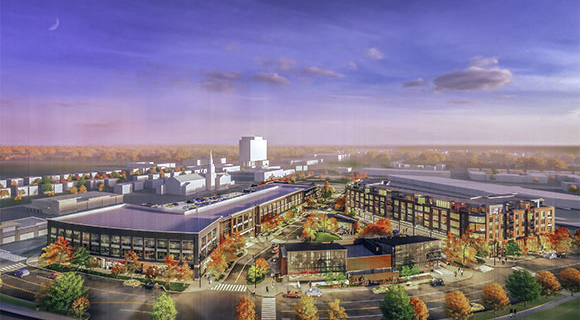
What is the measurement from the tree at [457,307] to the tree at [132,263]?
2955 centimetres

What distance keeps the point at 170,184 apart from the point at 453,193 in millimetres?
67530

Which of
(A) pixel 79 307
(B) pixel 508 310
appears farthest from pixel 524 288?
(A) pixel 79 307

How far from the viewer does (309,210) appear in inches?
2522

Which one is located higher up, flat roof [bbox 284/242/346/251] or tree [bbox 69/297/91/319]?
flat roof [bbox 284/242/346/251]

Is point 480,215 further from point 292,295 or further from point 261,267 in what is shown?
point 261,267

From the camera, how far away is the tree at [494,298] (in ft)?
83.7

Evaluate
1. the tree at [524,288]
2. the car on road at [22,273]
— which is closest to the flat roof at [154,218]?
the car on road at [22,273]

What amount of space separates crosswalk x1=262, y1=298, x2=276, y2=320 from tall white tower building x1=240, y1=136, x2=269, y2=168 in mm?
99273

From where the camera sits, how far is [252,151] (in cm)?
12638

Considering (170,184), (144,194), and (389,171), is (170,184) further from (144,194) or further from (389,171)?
(389,171)

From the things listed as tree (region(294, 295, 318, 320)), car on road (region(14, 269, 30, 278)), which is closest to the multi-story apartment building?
tree (region(294, 295, 318, 320))

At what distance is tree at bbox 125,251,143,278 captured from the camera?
31.6 metres

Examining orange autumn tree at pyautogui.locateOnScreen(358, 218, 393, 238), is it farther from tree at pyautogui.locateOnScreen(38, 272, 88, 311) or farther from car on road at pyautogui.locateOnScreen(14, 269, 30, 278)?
car on road at pyautogui.locateOnScreen(14, 269, 30, 278)

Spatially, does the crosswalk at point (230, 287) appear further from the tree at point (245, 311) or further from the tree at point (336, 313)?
the tree at point (336, 313)
